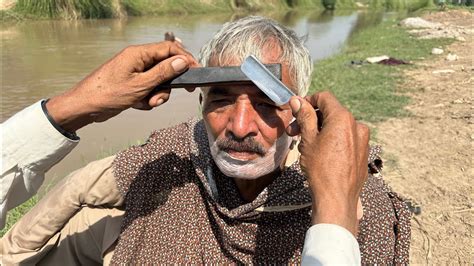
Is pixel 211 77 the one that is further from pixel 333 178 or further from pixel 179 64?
pixel 333 178

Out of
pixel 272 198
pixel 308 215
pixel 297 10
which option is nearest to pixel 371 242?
pixel 308 215

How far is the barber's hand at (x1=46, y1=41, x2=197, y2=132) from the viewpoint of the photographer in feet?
4.38

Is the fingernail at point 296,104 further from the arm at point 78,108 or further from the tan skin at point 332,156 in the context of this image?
the arm at point 78,108

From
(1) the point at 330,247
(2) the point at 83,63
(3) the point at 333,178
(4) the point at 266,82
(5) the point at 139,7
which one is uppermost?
(4) the point at 266,82

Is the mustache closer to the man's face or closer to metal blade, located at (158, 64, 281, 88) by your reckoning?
the man's face

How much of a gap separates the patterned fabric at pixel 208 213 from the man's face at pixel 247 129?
11 centimetres

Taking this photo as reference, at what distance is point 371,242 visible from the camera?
5.13 ft

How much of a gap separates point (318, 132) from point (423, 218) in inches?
123

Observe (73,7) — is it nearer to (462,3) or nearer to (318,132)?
(318,132)

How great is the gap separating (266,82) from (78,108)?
0.60m

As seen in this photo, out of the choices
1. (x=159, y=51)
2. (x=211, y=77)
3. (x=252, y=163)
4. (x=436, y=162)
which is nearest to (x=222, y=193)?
(x=252, y=163)

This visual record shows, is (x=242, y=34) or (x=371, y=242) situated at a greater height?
(x=242, y=34)

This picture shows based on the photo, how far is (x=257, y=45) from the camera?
1.68 meters

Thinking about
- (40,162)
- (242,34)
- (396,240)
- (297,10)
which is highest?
(242,34)
